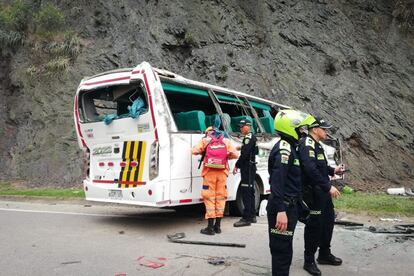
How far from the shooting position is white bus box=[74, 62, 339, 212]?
6.95 meters

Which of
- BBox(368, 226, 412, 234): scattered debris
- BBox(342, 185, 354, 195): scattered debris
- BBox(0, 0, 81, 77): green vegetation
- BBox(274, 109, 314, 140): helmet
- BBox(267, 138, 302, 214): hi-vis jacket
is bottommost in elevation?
BBox(368, 226, 412, 234): scattered debris

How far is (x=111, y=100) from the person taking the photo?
8242mm

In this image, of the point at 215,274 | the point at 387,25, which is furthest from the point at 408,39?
the point at 215,274

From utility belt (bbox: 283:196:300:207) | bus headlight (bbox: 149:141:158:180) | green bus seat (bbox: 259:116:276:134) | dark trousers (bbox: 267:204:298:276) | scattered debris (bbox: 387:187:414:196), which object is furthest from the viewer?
scattered debris (bbox: 387:187:414:196)

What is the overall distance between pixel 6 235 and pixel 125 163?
86.9 inches

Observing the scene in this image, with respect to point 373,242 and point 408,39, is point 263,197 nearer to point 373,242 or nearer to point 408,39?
point 373,242

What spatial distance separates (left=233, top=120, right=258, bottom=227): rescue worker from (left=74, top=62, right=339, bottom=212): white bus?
44cm

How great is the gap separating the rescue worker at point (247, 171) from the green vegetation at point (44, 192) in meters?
5.55

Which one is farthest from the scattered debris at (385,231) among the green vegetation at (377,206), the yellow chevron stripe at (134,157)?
the yellow chevron stripe at (134,157)

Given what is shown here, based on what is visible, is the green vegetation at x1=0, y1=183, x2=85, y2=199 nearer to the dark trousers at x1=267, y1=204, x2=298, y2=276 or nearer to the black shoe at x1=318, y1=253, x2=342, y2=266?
the black shoe at x1=318, y1=253, x2=342, y2=266

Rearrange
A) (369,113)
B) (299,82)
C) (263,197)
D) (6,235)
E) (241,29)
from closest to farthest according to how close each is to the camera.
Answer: (6,235)
(263,197)
(369,113)
(299,82)
(241,29)

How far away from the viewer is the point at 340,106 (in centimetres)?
1461

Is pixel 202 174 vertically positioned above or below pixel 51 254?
above

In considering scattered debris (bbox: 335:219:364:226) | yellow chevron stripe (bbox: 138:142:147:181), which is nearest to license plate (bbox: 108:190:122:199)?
yellow chevron stripe (bbox: 138:142:147:181)
